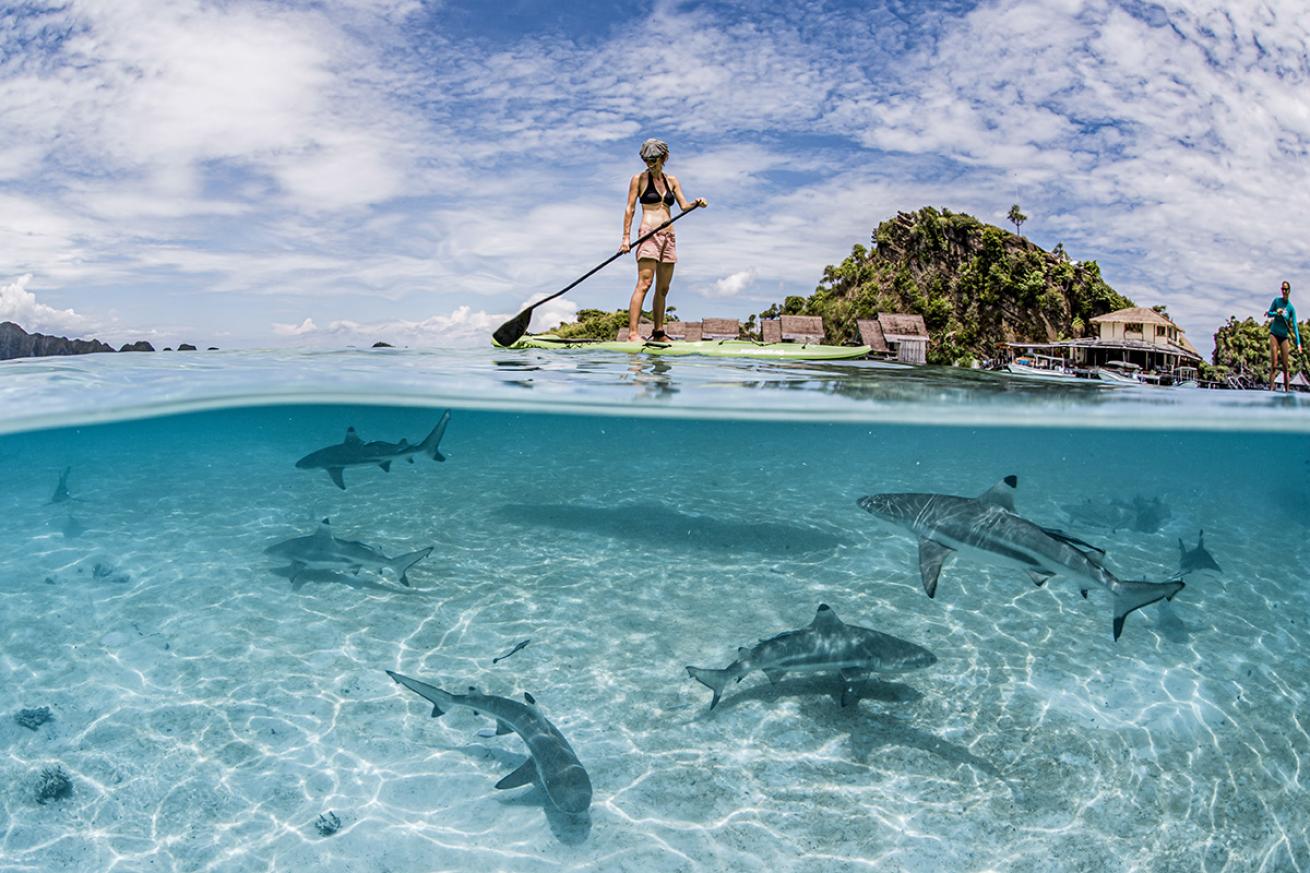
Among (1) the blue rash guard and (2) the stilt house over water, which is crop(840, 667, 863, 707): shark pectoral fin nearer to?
(1) the blue rash guard

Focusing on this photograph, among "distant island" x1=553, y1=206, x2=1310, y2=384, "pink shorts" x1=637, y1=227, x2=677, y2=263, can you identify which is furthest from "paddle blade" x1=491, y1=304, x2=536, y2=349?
"distant island" x1=553, y1=206, x2=1310, y2=384

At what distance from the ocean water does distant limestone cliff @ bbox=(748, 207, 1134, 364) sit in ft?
150

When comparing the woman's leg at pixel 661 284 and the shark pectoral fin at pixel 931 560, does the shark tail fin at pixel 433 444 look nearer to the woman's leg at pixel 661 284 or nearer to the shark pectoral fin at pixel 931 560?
the woman's leg at pixel 661 284

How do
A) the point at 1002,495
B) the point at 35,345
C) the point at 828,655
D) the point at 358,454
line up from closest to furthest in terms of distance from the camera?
the point at 828,655 → the point at 1002,495 → the point at 358,454 → the point at 35,345

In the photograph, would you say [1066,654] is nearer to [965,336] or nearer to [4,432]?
[4,432]

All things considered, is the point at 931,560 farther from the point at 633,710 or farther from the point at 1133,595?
the point at 633,710

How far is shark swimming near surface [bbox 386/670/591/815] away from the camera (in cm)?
522

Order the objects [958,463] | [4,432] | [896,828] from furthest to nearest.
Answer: [958,463], [4,432], [896,828]

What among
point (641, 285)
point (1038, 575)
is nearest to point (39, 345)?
point (641, 285)

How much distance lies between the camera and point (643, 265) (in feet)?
42.1

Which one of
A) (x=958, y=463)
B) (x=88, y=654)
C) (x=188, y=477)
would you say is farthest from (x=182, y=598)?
(x=958, y=463)

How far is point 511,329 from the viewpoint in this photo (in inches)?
597

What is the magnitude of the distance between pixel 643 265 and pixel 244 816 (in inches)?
383

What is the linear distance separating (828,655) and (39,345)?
19.3m
